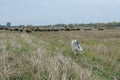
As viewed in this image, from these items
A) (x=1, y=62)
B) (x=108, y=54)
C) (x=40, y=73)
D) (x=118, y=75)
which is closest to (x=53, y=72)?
(x=40, y=73)

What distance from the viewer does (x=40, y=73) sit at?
6055mm

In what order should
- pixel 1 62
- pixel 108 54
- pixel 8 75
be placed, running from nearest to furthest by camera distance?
pixel 8 75 < pixel 1 62 < pixel 108 54

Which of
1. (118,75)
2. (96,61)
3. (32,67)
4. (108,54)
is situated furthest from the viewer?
(108,54)

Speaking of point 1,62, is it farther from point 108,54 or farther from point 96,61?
point 108,54

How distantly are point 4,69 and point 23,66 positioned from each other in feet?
2.42

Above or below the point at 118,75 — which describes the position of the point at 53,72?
above

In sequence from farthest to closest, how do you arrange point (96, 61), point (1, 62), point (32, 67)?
point (96, 61) → point (1, 62) → point (32, 67)

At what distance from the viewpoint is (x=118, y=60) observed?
452 inches

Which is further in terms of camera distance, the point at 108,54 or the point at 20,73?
the point at 108,54

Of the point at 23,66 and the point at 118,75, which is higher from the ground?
the point at 23,66

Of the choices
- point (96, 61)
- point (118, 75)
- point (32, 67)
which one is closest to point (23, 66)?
point (32, 67)

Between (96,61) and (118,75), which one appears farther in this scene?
(96,61)

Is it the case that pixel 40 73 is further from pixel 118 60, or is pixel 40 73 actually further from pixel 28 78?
pixel 118 60

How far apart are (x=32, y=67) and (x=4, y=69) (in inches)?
24.5
